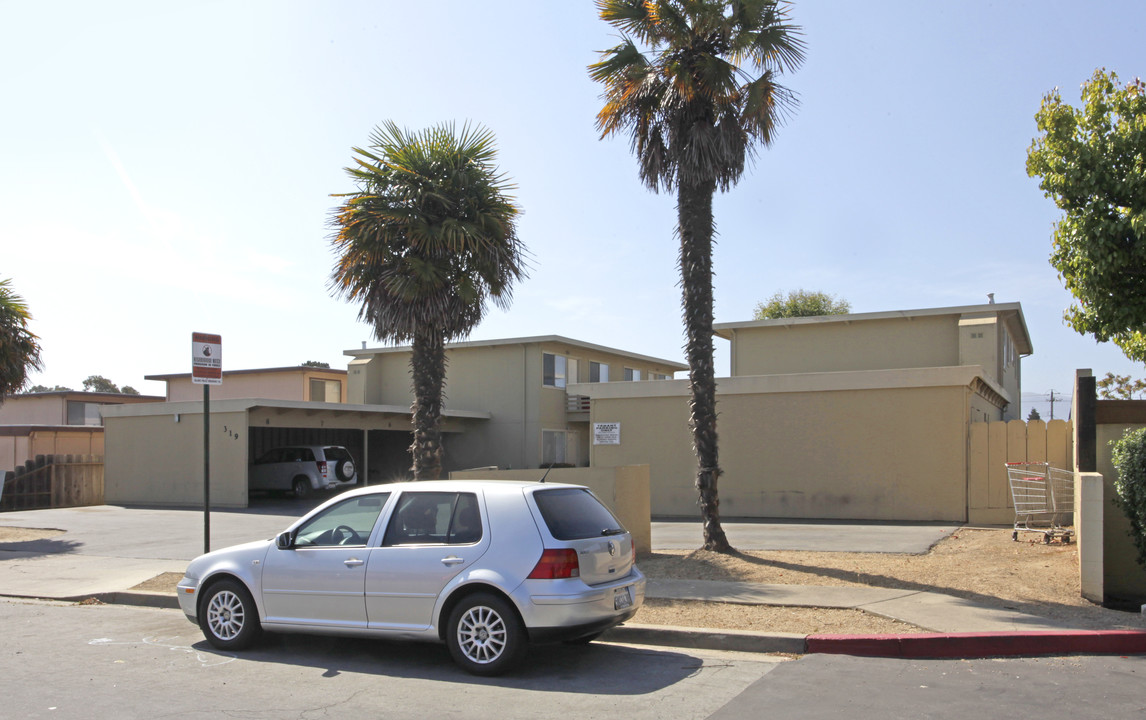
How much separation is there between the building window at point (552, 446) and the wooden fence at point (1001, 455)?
648 inches

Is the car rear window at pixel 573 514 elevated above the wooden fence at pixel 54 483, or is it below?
above

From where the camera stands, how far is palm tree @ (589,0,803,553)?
42.8ft

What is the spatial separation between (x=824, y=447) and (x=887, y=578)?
9.49m

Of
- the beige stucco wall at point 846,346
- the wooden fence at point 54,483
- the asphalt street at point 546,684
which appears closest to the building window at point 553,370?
the beige stucco wall at point 846,346

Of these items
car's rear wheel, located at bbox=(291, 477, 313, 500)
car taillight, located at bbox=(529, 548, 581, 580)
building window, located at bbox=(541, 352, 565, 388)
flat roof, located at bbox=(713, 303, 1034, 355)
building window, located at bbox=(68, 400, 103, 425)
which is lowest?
car's rear wheel, located at bbox=(291, 477, 313, 500)

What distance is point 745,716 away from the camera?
19.7 ft

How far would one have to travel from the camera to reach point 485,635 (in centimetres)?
715

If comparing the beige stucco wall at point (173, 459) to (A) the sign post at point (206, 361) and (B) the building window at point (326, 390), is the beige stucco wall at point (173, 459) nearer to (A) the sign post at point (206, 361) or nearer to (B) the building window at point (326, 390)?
(B) the building window at point (326, 390)

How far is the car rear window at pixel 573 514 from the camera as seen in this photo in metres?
7.39

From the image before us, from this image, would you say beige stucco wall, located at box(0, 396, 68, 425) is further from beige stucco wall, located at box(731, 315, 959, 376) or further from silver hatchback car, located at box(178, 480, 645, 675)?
silver hatchback car, located at box(178, 480, 645, 675)

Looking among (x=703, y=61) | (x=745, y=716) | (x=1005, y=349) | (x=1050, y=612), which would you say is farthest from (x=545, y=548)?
(x=1005, y=349)

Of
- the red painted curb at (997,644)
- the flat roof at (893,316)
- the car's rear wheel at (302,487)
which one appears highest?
the flat roof at (893,316)

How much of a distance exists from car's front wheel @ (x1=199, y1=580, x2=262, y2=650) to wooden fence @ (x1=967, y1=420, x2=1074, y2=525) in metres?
15.0

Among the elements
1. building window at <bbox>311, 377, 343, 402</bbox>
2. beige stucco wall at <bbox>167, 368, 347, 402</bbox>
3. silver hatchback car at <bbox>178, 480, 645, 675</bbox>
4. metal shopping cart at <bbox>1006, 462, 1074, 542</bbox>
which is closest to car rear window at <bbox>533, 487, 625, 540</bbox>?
silver hatchback car at <bbox>178, 480, 645, 675</bbox>
